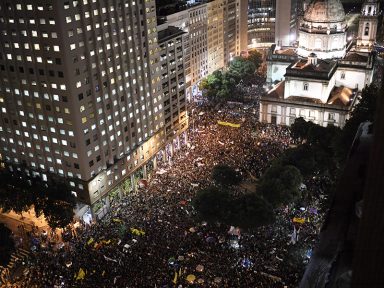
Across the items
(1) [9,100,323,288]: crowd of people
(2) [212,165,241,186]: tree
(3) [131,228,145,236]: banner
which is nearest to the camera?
(1) [9,100,323,288]: crowd of people

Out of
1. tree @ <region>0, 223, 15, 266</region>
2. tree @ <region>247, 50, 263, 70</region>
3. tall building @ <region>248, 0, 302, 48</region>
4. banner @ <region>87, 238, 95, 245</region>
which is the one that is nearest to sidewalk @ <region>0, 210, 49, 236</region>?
tree @ <region>0, 223, 15, 266</region>

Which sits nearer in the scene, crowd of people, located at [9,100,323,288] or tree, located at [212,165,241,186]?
crowd of people, located at [9,100,323,288]

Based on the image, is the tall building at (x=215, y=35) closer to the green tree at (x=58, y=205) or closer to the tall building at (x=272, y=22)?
the tall building at (x=272, y=22)

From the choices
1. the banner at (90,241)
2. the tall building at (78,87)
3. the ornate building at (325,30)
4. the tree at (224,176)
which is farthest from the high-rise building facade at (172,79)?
the ornate building at (325,30)

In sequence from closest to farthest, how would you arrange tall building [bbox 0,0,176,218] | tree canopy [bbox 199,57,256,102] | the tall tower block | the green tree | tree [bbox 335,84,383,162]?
1. tall building [bbox 0,0,176,218]
2. the green tree
3. tree [bbox 335,84,383,162]
4. tree canopy [bbox 199,57,256,102]
5. the tall tower block

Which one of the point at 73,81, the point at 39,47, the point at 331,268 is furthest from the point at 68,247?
the point at 331,268

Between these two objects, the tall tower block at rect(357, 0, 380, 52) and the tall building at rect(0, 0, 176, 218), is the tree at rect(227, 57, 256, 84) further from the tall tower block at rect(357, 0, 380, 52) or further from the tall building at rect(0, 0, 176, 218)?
the tall building at rect(0, 0, 176, 218)

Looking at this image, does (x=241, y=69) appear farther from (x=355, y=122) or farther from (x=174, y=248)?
(x=174, y=248)

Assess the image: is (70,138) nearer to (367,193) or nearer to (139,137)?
(139,137)
